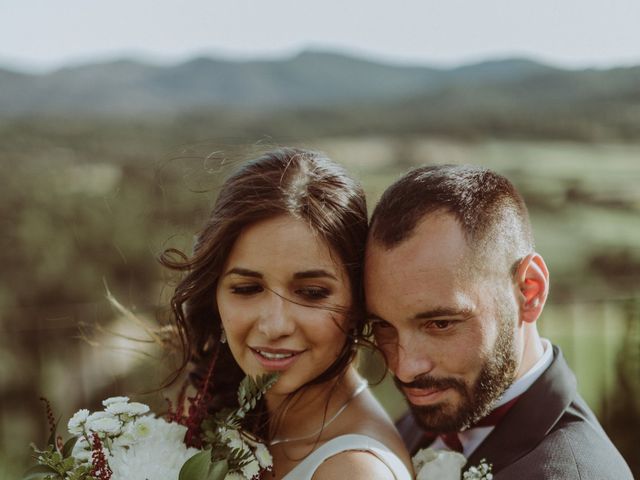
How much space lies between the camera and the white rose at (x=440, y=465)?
2.66m

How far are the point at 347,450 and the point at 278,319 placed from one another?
0.50 m

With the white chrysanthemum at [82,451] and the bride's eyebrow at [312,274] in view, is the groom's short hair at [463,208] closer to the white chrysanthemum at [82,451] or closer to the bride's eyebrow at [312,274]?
the bride's eyebrow at [312,274]

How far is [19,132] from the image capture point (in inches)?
471

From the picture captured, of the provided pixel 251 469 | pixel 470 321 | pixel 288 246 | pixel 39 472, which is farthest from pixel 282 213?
pixel 39 472

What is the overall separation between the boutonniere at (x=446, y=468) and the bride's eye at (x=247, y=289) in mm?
845

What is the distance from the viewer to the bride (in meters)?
2.68

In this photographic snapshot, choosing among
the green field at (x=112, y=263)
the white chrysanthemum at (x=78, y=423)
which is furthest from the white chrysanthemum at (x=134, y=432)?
the green field at (x=112, y=263)

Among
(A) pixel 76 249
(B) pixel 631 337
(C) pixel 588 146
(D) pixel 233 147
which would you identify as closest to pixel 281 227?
(D) pixel 233 147

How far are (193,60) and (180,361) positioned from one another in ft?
44.3

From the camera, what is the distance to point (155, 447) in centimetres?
255

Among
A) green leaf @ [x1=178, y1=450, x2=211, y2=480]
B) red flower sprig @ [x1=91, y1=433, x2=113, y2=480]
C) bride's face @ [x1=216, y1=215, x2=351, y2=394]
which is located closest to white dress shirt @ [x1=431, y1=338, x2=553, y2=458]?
bride's face @ [x1=216, y1=215, x2=351, y2=394]

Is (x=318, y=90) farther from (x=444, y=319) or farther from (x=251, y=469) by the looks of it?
(x=251, y=469)

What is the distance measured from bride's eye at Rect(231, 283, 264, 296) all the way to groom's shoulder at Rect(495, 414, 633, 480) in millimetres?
1031

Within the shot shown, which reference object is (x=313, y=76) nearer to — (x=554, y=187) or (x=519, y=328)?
(x=554, y=187)
